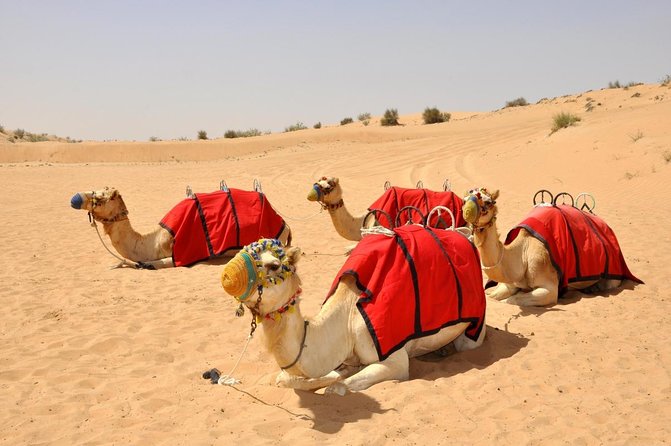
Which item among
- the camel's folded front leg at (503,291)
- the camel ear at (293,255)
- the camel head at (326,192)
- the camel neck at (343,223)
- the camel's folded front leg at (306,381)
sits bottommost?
the camel's folded front leg at (503,291)

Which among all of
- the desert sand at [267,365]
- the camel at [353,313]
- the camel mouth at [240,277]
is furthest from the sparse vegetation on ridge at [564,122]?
the camel mouth at [240,277]

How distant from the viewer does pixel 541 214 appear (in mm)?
7012

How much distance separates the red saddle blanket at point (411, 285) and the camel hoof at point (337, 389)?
15.4 inches

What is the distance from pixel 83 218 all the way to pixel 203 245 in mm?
6895

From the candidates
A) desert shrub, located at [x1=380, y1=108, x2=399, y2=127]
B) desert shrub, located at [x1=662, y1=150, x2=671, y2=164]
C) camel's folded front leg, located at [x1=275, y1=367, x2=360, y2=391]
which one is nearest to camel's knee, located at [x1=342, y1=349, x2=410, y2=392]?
camel's folded front leg, located at [x1=275, y1=367, x2=360, y2=391]

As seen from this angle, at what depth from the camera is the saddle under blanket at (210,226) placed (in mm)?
8891

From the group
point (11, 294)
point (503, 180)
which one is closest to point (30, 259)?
point (11, 294)

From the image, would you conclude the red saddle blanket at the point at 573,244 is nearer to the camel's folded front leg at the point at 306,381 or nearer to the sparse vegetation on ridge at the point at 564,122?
the camel's folded front leg at the point at 306,381

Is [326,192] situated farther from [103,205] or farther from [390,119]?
[390,119]

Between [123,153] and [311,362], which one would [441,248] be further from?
[123,153]

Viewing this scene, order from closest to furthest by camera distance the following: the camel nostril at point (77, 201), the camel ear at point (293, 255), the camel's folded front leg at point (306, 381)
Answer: the camel ear at point (293, 255), the camel's folded front leg at point (306, 381), the camel nostril at point (77, 201)

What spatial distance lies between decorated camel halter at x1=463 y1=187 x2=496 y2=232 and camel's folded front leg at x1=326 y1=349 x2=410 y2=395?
1.69 meters

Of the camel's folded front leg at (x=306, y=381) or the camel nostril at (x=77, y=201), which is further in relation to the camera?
the camel nostril at (x=77, y=201)

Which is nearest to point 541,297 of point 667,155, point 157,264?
point 157,264
